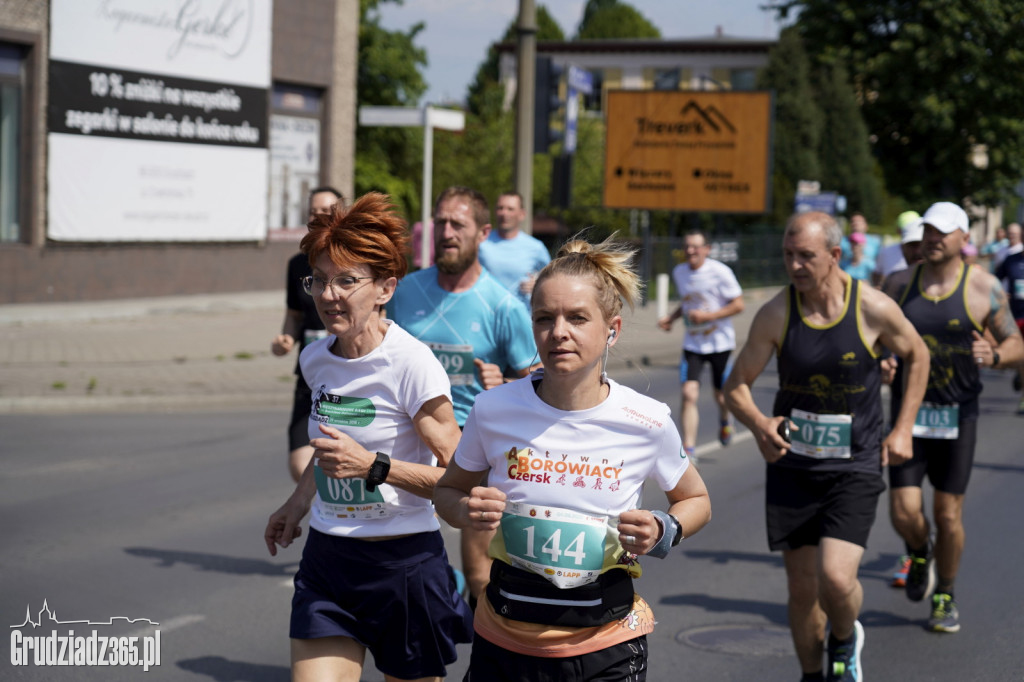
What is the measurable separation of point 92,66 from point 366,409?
19.0 m

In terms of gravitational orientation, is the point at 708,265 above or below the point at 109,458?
above

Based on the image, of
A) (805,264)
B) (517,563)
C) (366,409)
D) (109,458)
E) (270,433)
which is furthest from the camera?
(270,433)

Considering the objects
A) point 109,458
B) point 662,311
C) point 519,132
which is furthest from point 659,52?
point 109,458

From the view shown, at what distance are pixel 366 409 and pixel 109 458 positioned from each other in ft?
22.2

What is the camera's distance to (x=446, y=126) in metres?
14.6

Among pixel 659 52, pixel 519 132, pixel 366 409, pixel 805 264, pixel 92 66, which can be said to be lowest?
pixel 366 409

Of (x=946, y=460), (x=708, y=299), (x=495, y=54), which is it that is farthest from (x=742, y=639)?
(x=495, y=54)

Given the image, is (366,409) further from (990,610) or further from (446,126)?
(446,126)

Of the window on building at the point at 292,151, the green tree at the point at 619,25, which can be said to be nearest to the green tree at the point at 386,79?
the window on building at the point at 292,151

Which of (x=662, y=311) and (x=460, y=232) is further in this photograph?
(x=662, y=311)

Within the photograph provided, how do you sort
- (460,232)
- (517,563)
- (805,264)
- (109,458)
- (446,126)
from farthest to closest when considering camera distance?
(446,126)
(109,458)
(460,232)
(805,264)
(517,563)

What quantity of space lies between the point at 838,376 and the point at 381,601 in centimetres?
227

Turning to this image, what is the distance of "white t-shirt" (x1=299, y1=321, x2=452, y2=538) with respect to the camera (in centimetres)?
379

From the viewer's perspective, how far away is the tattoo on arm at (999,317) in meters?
6.34
